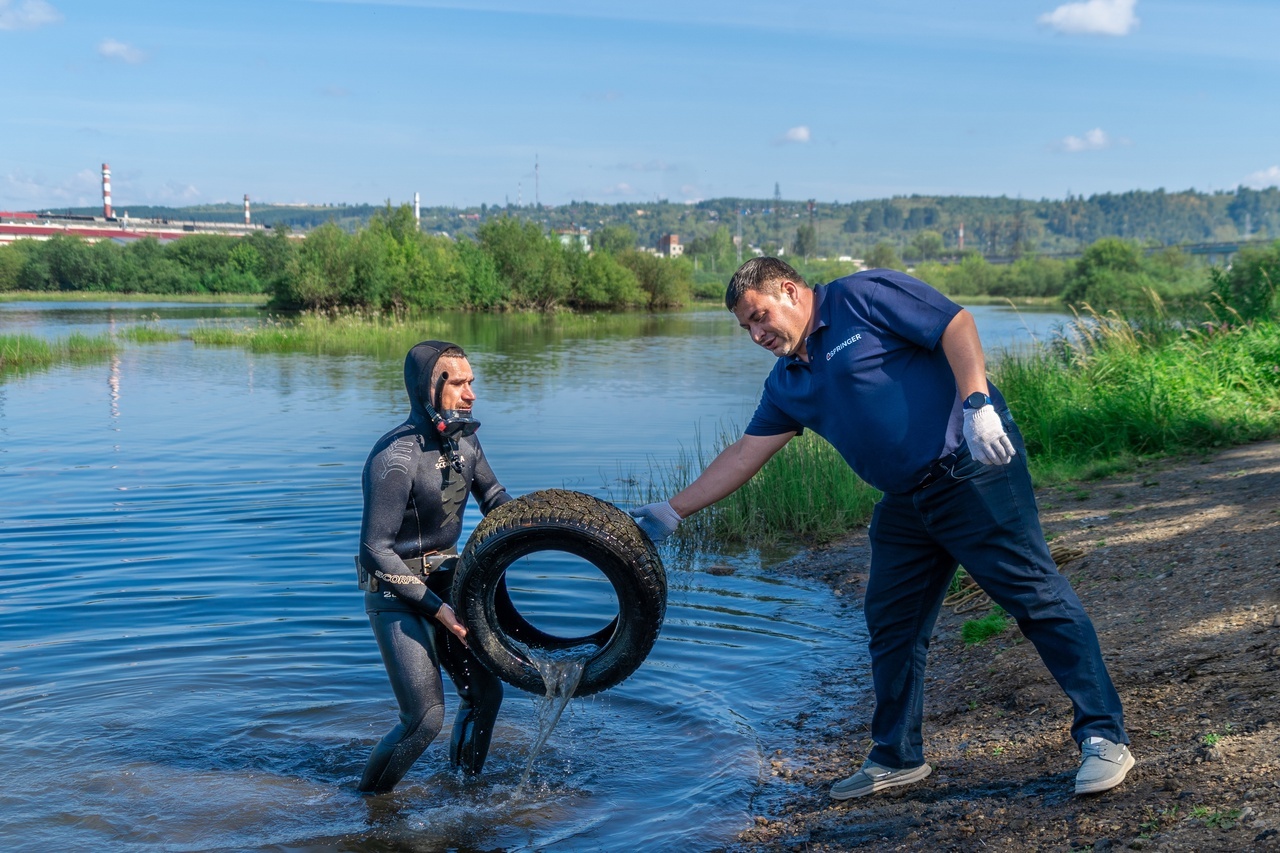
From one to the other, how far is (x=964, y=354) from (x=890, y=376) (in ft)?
0.93

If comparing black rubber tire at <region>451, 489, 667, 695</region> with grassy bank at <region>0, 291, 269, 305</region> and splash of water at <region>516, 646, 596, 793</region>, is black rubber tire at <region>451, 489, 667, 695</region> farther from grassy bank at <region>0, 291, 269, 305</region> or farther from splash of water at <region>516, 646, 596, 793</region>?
grassy bank at <region>0, 291, 269, 305</region>

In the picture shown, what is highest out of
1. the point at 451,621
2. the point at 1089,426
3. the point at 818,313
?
the point at 818,313

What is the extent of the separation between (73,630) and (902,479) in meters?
6.37

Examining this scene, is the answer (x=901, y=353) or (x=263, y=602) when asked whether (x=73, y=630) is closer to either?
(x=263, y=602)

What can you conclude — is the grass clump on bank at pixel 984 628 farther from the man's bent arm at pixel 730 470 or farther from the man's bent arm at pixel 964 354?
the man's bent arm at pixel 964 354

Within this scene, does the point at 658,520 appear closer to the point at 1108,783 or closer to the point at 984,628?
the point at 1108,783

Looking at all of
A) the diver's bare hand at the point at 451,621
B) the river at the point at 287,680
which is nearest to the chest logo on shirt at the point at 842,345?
the diver's bare hand at the point at 451,621

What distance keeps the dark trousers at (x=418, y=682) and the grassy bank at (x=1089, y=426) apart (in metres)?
5.47

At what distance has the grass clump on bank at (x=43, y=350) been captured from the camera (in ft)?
97.0

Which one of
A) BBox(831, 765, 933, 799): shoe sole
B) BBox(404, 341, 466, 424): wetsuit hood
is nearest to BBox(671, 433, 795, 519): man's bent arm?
BBox(404, 341, 466, 424): wetsuit hood

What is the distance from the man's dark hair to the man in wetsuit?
4.06ft

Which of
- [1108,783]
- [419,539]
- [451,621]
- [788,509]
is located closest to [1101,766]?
[1108,783]

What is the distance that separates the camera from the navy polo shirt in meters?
3.90

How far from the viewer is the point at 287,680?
6.87 meters
